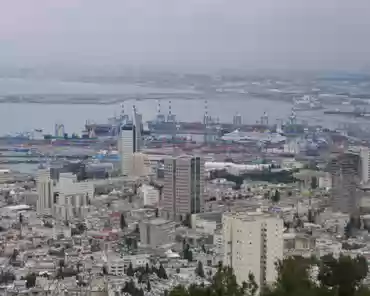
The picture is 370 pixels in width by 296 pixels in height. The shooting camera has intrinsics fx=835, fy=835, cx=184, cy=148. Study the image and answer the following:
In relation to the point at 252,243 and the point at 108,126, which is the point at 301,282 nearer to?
the point at 252,243

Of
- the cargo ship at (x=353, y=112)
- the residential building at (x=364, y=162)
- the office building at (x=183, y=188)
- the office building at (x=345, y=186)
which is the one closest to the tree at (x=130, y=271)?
the office building at (x=183, y=188)

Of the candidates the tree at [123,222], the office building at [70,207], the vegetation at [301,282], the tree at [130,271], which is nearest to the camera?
the vegetation at [301,282]

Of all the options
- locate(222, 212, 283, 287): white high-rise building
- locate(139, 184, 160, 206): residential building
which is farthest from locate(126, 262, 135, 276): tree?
locate(139, 184, 160, 206): residential building

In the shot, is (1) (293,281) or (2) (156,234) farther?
(2) (156,234)

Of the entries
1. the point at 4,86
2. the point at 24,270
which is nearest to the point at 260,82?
the point at 4,86

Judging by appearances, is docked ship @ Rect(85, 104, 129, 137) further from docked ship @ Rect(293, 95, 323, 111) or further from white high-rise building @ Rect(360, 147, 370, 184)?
white high-rise building @ Rect(360, 147, 370, 184)

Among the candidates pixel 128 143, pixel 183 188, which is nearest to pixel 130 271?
pixel 183 188

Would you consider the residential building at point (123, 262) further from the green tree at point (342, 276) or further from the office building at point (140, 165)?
the office building at point (140, 165)
